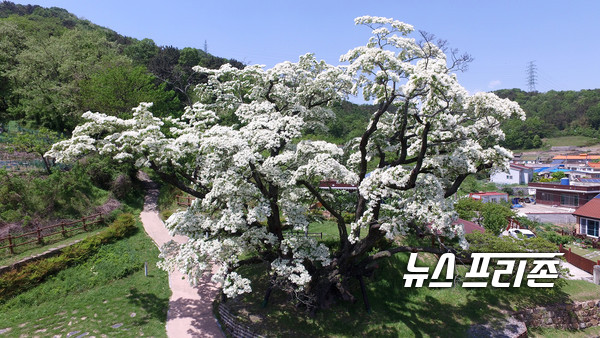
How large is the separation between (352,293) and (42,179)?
1843 centimetres

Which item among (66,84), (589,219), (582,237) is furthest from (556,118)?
(66,84)

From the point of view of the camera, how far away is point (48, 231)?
1645 cm

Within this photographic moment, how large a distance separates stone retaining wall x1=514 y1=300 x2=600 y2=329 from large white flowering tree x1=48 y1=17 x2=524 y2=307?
6.34 m

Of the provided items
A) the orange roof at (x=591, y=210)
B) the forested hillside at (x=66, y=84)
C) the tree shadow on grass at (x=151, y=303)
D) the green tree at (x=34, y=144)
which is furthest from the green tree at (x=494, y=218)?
the green tree at (x=34, y=144)

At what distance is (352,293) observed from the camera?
13.4m

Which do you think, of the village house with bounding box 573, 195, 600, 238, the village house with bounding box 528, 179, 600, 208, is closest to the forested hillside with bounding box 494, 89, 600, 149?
the village house with bounding box 528, 179, 600, 208

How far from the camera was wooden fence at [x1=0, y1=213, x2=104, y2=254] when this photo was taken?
47.7ft

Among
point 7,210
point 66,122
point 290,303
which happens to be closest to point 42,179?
point 7,210

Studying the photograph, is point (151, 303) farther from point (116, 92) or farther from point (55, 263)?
point (116, 92)

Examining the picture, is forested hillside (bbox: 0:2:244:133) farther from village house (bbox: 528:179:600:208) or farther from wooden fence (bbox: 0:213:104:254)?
village house (bbox: 528:179:600:208)

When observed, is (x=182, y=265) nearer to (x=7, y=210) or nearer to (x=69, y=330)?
(x=69, y=330)

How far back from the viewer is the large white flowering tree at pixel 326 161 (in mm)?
8930

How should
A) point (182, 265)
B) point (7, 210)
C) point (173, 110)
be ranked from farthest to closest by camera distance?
point (173, 110), point (7, 210), point (182, 265)

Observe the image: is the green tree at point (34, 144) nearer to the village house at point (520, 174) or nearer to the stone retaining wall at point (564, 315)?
the stone retaining wall at point (564, 315)
